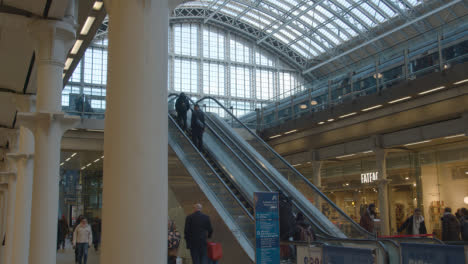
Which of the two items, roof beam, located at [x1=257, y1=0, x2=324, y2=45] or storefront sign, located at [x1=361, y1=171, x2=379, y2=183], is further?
roof beam, located at [x1=257, y1=0, x2=324, y2=45]

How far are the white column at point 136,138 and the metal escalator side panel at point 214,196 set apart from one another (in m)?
6.53

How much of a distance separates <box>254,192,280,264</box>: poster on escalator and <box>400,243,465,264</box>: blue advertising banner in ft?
6.72

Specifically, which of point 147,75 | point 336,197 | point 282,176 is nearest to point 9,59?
point 282,176

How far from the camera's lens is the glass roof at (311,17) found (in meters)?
39.2

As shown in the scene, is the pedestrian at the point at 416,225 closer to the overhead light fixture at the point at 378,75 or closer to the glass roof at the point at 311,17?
the overhead light fixture at the point at 378,75

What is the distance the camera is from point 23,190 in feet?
36.7

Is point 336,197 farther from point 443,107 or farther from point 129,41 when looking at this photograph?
point 129,41

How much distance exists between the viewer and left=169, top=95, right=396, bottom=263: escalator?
10258 millimetres

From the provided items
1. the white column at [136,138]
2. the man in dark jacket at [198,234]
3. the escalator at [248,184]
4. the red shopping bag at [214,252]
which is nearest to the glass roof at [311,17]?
the escalator at [248,184]

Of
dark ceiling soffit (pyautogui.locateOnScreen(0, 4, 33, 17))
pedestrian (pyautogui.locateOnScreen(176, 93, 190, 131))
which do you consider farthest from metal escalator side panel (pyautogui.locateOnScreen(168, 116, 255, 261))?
dark ceiling soffit (pyautogui.locateOnScreen(0, 4, 33, 17))

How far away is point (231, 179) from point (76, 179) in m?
21.4

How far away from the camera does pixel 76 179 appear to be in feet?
105

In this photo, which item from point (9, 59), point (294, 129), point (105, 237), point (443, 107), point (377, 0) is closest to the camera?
point (105, 237)

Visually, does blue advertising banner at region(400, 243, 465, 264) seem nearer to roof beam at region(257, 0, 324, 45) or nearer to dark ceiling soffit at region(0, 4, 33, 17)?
dark ceiling soffit at region(0, 4, 33, 17)
